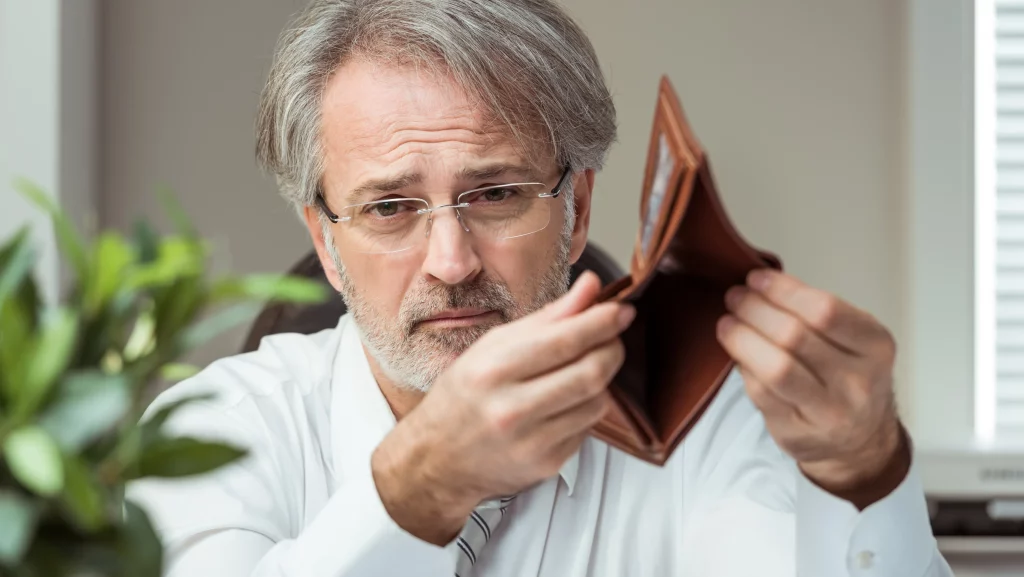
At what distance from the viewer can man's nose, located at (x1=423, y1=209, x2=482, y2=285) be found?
4.39 feet

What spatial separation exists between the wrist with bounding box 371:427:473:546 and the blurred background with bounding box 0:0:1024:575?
1.44m

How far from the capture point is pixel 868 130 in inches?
99.3

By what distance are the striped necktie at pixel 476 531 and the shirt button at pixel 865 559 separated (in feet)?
1.59

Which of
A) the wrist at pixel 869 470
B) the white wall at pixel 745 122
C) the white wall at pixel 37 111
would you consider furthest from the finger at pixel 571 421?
the white wall at pixel 745 122

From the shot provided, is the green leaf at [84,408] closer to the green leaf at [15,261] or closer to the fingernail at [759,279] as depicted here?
the green leaf at [15,261]

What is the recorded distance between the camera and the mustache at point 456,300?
136 centimetres

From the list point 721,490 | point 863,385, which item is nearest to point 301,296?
point 863,385

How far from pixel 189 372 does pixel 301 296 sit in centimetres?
8

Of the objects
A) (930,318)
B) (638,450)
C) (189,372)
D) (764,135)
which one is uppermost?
(189,372)

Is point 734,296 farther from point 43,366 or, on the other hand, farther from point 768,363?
point 43,366

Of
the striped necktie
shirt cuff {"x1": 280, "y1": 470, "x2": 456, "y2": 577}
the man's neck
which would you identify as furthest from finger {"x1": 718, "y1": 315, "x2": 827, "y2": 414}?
the man's neck

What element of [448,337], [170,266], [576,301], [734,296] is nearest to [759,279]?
[734,296]

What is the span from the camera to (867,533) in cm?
105

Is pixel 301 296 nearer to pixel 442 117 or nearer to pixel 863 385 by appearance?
pixel 863 385
